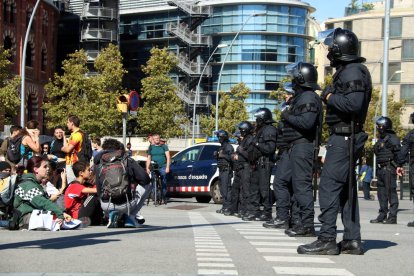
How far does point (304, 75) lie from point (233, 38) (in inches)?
3107

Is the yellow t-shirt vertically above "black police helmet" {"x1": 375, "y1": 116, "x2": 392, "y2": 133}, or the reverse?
"black police helmet" {"x1": 375, "y1": 116, "x2": 392, "y2": 133}

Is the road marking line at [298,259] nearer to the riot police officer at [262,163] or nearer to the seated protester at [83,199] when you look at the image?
the seated protester at [83,199]

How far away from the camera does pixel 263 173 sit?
14.2 meters

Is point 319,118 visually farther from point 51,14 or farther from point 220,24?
point 220,24

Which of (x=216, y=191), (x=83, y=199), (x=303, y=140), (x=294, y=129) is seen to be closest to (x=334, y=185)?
(x=303, y=140)

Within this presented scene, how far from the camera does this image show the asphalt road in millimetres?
6930

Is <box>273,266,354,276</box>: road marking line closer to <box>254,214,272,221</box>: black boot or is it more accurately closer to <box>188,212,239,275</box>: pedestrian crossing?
<box>188,212,239,275</box>: pedestrian crossing

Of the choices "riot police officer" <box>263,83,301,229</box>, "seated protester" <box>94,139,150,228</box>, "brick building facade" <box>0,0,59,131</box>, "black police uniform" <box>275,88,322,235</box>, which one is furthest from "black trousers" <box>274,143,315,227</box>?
"brick building facade" <box>0,0,59,131</box>

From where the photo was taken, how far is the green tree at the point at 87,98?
58281mm

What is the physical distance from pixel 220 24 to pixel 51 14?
24.9 m

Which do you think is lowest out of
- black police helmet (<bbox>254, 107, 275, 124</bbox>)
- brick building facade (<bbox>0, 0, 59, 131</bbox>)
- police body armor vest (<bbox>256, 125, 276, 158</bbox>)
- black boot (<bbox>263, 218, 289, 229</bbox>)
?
black boot (<bbox>263, 218, 289, 229</bbox>)

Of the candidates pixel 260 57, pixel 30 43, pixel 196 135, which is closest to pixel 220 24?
pixel 260 57

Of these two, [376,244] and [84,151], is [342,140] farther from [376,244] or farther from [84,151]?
[84,151]

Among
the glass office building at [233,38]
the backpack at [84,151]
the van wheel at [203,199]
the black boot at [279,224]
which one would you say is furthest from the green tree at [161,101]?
the black boot at [279,224]
